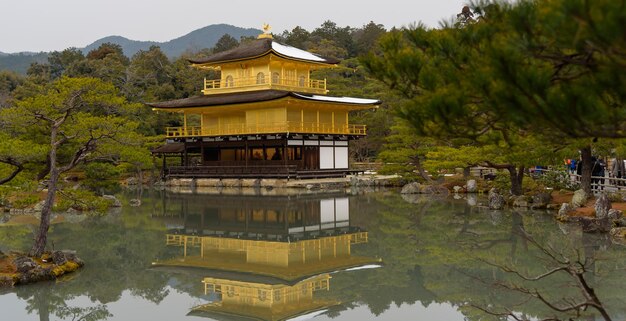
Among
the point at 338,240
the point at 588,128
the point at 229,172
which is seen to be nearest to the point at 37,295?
the point at 338,240

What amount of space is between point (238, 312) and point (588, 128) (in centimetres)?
572

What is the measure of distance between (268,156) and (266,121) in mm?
2327

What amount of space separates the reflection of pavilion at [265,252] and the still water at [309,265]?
32mm

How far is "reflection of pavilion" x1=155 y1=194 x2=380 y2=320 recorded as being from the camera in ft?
28.7

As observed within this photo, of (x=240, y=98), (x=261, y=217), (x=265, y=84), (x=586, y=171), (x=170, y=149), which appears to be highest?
(x=265, y=84)

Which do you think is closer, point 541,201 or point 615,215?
point 615,215

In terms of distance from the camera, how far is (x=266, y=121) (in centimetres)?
3275

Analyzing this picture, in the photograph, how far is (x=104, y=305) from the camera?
28.7 ft

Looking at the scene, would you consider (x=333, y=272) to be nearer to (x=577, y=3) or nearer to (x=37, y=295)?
(x=37, y=295)

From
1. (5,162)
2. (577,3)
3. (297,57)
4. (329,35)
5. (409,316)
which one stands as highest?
(329,35)

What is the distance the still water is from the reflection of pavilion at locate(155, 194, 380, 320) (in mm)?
32

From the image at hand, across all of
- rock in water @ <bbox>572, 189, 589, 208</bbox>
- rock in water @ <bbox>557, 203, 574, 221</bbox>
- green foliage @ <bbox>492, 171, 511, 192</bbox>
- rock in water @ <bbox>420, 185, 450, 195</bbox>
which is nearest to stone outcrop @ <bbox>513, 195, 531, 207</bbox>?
rock in water @ <bbox>572, 189, 589, 208</bbox>

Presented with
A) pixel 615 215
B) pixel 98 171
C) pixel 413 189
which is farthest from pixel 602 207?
pixel 98 171

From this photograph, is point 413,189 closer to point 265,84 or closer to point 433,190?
point 433,190
